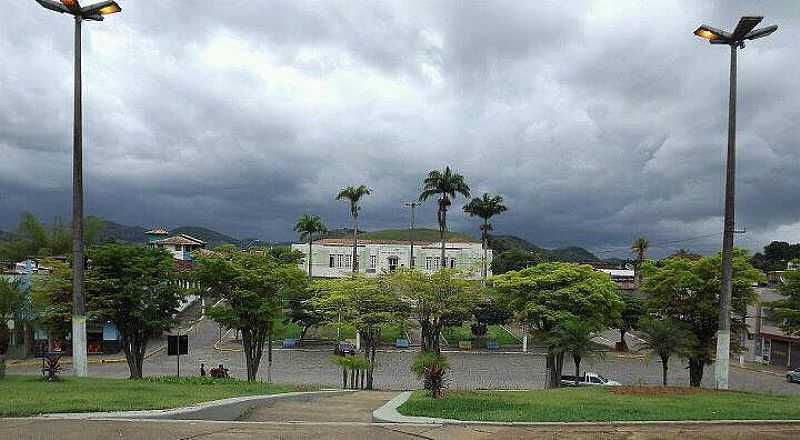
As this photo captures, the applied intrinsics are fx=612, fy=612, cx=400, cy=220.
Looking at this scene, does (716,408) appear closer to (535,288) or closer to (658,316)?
(658,316)

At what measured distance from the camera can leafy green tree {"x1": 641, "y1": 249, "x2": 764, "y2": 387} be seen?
24109 millimetres

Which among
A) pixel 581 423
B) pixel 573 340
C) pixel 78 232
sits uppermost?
pixel 78 232

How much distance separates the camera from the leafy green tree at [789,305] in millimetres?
22656

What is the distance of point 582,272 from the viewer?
1163 inches

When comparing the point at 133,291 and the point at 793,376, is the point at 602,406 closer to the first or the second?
the point at 133,291

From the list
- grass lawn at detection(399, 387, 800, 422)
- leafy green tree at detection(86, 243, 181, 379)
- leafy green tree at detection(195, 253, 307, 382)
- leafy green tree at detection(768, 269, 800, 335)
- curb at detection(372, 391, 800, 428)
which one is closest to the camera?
curb at detection(372, 391, 800, 428)

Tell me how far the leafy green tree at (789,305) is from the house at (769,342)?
22203 mm

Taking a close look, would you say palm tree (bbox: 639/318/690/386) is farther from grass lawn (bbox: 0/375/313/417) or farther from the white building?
the white building

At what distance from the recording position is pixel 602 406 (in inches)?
516

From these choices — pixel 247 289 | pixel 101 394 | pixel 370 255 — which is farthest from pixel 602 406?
pixel 370 255

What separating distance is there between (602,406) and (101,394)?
11.0 metres

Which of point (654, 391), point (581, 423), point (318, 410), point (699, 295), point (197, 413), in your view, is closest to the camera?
point (581, 423)

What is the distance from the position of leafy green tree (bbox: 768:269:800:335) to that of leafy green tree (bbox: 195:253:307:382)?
63.4 ft

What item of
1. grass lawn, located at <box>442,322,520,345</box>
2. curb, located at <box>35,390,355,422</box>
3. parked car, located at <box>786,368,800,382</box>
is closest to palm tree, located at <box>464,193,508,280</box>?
grass lawn, located at <box>442,322,520,345</box>
